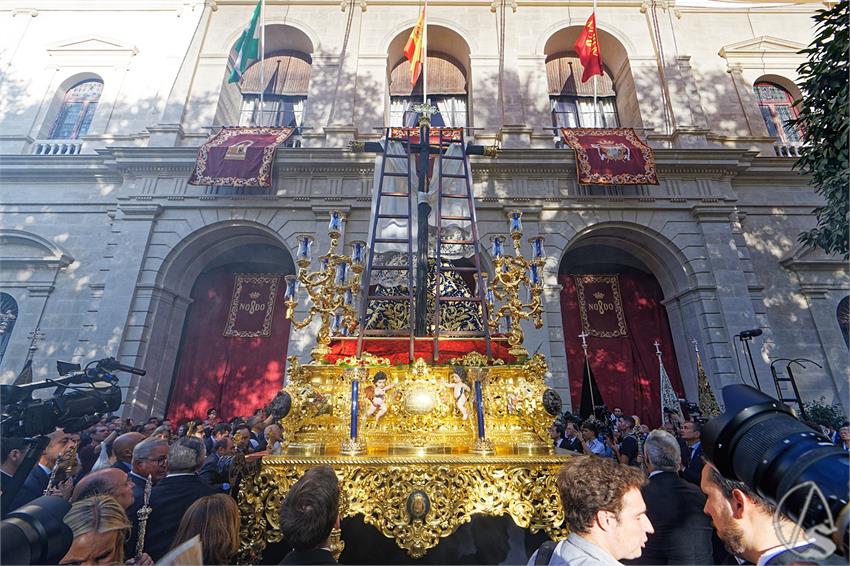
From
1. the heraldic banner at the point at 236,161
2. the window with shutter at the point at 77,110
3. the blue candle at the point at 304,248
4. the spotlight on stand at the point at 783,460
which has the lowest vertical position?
the spotlight on stand at the point at 783,460

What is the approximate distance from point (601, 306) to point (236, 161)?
1085 cm

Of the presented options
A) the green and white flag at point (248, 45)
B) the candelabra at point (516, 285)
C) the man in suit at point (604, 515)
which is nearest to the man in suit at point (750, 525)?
the man in suit at point (604, 515)

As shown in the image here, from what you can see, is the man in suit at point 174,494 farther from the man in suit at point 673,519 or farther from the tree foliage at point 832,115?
the tree foliage at point 832,115

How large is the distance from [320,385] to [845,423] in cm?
1098

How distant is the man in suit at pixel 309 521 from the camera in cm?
185

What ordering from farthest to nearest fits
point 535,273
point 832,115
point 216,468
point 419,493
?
point 832,115 → point 535,273 → point 216,468 → point 419,493

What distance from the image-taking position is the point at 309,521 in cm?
188


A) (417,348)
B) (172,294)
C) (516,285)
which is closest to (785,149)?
(516,285)

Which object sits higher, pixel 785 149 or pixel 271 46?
pixel 271 46

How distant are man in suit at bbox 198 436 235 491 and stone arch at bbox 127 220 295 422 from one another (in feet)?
19.8

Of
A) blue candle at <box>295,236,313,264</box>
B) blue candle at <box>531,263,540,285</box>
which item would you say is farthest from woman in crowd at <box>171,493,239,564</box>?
blue candle at <box>531,263,540,285</box>

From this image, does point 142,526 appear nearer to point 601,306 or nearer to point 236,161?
point 236,161

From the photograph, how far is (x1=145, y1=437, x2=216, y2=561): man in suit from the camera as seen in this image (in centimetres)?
252

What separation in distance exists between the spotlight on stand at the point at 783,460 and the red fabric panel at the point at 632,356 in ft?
31.6
